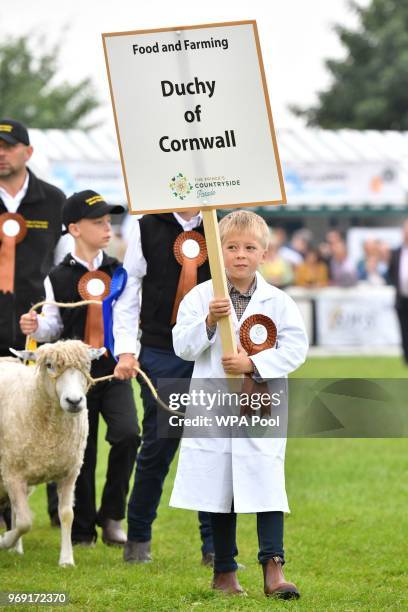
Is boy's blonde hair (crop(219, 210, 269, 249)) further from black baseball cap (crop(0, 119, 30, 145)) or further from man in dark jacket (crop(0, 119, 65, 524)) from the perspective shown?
black baseball cap (crop(0, 119, 30, 145))

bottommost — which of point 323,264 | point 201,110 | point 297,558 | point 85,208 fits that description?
point 297,558

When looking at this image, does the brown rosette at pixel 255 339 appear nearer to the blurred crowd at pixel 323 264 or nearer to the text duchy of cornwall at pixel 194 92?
the text duchy of cornwall at pixel 194 92

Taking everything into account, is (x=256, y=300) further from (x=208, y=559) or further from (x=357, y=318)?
(x=357, y=318)

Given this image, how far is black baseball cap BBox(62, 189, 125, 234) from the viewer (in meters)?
8.41

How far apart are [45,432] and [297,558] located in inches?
68.3

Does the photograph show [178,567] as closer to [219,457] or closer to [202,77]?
[219,457]

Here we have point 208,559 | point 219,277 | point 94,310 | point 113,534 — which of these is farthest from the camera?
point 113,534

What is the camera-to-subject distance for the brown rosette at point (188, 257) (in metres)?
7.69

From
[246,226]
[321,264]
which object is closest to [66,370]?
[246,226]

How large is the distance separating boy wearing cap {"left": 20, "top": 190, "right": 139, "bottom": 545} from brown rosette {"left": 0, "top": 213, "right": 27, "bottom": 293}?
14.7 inches

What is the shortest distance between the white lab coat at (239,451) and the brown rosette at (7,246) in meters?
2.25

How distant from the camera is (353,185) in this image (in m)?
29.1

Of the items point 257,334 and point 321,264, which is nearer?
point 257,334

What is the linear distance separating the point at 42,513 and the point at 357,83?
45986mm
